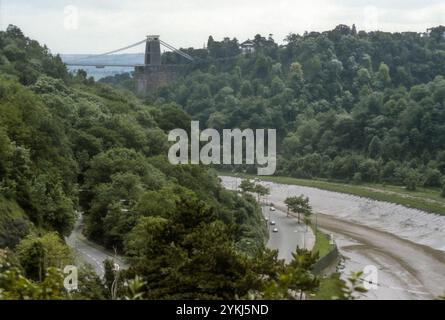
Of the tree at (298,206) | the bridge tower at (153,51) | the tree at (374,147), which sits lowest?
the tree at (298,206)

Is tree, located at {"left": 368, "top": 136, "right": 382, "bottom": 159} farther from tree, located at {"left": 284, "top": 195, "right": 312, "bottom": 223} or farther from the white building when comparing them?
the white building

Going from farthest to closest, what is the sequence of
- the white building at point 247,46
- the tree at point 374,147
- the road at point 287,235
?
the white building at point 247,46
the tree at point 374,147
the road at point 287,235

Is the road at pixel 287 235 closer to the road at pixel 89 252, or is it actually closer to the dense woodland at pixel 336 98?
the road at pixel 89 252

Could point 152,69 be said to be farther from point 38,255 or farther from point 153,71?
point 38,255

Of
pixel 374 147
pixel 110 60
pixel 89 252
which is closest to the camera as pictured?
pixel 89 252

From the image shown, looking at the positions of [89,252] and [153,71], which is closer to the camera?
[89,252]

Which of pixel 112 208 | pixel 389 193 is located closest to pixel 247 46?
pixel 389 193

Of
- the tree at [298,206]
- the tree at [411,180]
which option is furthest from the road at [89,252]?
the tree at [411,180]
